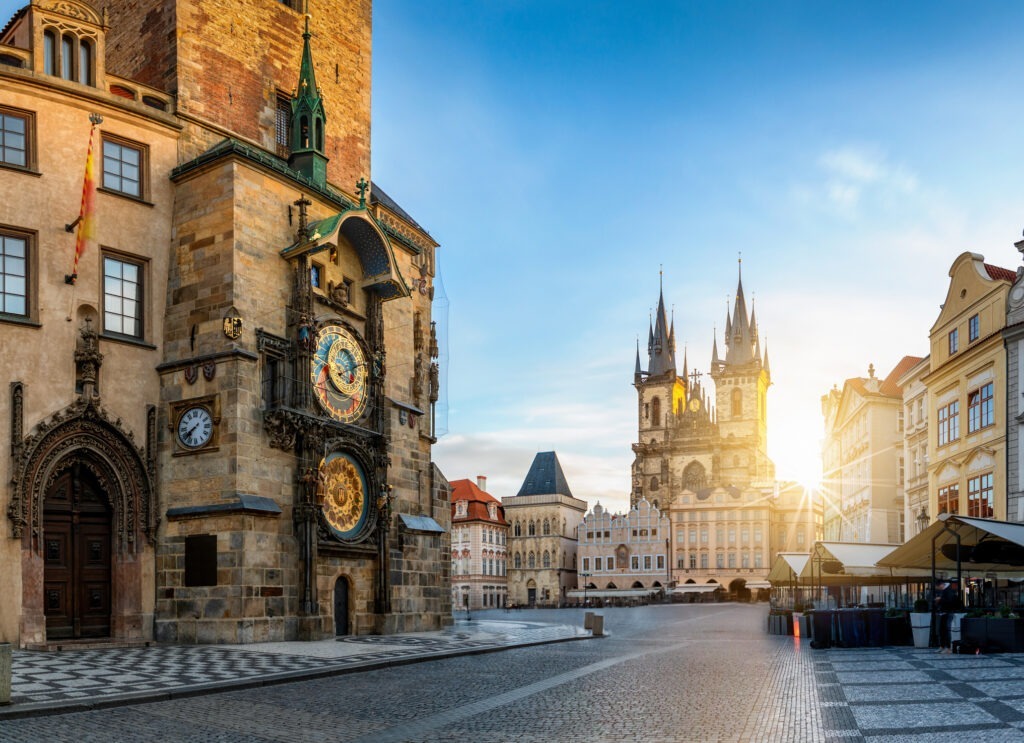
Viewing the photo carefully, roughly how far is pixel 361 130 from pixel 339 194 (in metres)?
3.45

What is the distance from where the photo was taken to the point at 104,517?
22.6 m

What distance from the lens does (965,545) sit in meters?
23.5

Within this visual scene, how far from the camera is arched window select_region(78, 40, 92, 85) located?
23.0m

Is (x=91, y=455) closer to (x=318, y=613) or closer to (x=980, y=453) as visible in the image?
(x=318, y=613)

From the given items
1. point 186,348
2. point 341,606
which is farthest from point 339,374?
point 341,606

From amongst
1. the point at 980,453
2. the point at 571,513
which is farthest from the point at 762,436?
the point at 980,453

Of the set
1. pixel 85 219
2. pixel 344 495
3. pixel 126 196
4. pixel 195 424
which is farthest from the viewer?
pixel 344 495

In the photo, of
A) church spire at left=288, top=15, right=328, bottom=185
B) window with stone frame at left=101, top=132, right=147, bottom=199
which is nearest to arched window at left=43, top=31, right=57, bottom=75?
window with stone frame at left=101, top=132, right=147, bottom=199

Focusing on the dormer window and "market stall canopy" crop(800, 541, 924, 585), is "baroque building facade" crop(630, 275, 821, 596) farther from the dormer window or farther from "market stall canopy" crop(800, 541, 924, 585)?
the dormer window

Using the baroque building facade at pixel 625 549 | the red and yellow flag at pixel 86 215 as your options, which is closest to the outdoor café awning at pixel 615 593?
the baroque building facade at pixel 625 549

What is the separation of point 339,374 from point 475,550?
91.4 metres

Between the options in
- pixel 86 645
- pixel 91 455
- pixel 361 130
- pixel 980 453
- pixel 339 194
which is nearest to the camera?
pixel 86 645

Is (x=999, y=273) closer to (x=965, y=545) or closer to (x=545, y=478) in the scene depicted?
(x=965, y=545)

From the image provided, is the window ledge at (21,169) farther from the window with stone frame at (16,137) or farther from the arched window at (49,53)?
the arched window at (49,53)
